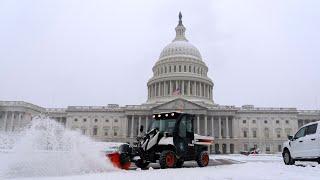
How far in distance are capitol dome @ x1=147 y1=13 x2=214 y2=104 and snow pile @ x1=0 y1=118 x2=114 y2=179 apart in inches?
3140

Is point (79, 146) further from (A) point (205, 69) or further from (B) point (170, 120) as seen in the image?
(A) point (205, 69)

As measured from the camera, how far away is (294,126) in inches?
3824

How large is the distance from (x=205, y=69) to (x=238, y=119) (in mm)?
22450

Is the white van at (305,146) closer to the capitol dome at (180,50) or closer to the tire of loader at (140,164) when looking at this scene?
the tire of loader at (140,164)

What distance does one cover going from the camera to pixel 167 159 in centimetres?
1631

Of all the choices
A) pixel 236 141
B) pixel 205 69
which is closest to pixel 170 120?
pixel 236 141

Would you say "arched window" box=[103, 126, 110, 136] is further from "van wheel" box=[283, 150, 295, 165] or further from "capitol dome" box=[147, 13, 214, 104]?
"van wheel" box=[283, 150, 295, 165]

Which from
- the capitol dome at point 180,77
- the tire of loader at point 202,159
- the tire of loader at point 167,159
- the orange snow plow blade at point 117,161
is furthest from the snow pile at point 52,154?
the capitol dome at point 180,77

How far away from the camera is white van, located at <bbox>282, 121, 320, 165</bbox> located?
17062 millimetres

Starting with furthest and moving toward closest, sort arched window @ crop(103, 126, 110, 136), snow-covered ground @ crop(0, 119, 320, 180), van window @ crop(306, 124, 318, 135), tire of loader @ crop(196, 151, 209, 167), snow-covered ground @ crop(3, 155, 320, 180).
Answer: arched window @ crop(103, 126, 110, 136), tire of loader @ crop(196, 151, 209, 167), van window @ crop(306, 124, 318, 135), snow-covered ground @ crop(0, 119, 320, 180), snow-covered ground @ crop(3, 155, 320, 180)

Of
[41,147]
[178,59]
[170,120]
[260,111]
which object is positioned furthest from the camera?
[178,59]

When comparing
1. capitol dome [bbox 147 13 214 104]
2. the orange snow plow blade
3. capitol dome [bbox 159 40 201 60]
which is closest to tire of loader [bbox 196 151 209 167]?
the orange snow plow blade

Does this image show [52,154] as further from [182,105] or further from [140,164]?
[182,105]

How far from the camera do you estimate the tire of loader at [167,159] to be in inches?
632
